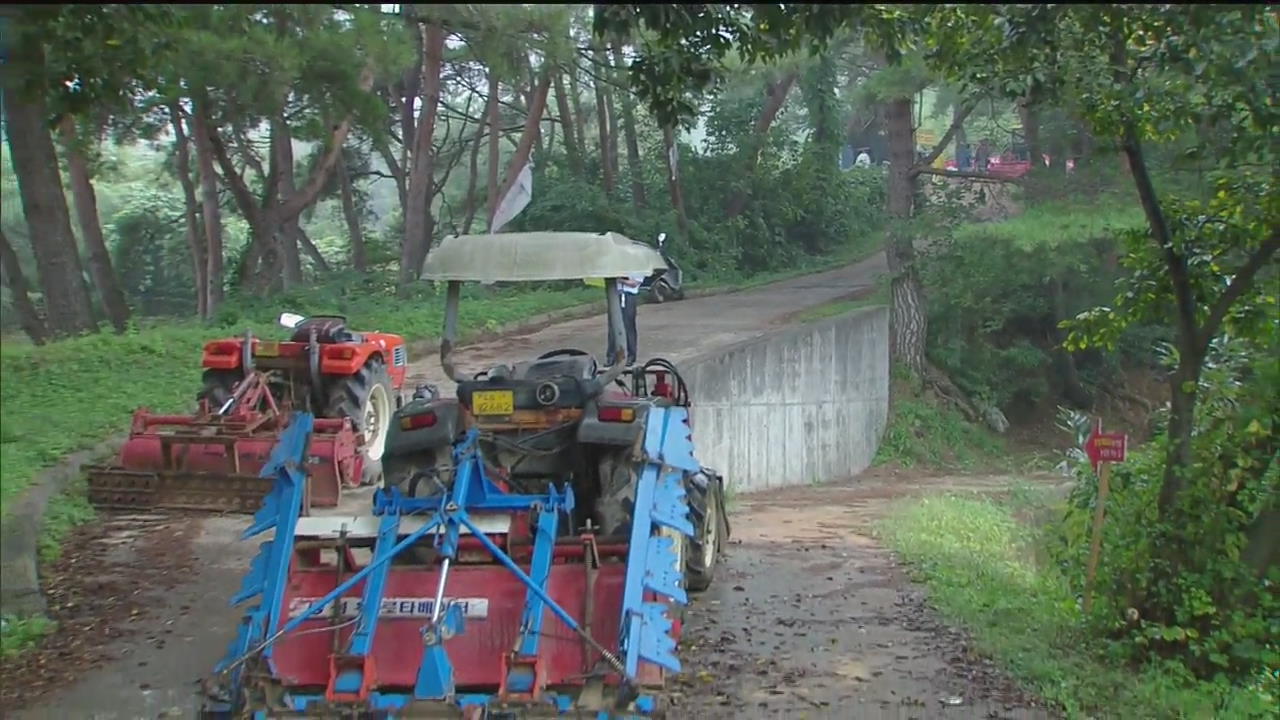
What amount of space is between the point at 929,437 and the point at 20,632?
20757 mm

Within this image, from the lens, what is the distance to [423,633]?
20.5 ft

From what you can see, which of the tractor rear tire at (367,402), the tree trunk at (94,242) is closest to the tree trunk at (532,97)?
the tree trunk at (94,242)

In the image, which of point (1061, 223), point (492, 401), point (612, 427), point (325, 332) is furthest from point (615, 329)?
point (1061, 223)

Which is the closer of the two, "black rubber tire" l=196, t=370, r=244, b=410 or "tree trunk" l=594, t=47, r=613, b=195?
"black rubber tire" l=196, t=370, r=244, b=410

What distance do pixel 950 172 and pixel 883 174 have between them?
1739 cm

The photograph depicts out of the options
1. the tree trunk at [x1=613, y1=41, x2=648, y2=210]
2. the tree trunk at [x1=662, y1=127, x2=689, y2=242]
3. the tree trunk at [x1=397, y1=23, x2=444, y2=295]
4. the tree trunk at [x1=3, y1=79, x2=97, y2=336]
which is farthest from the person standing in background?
the tree trunk at [x1=613, y1=41, x2=648, y2=210]

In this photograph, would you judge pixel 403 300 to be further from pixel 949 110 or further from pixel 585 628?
pixel 585 628

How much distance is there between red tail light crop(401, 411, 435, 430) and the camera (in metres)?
7.62

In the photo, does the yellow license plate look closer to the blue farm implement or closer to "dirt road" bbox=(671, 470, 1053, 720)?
the blue farm implement

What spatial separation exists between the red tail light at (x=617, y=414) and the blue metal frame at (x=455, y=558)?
0.13 m

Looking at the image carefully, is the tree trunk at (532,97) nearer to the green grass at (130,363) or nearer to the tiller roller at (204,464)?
the green grass at (130,363)

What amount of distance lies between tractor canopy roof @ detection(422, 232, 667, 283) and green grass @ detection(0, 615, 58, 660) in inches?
120

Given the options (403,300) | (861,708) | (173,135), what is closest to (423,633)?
(861,708)

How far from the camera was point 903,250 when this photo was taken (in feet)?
87.1
